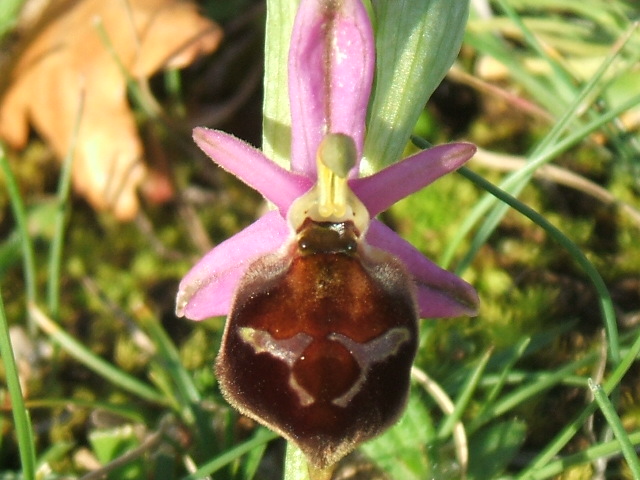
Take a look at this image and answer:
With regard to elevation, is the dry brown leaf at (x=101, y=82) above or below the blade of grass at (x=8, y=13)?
below

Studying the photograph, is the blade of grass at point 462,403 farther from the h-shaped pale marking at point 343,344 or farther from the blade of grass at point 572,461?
the h-shaped pale marking at point 343,344

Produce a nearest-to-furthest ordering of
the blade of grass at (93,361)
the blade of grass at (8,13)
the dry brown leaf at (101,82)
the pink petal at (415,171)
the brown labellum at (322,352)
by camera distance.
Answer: the brown labellum at (322,352), the pink petal at (415,171), the blade of grass at (93,361), the blade of grass at (8,13), the dry brown leaf at (101,82)

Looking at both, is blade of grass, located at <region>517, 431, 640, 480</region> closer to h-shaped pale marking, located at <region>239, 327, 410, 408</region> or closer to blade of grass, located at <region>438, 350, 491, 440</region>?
blade of grass, located at <region>438, 350, 491, 440</region>

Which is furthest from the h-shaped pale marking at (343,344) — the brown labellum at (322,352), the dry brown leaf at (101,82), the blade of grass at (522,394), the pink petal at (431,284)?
the dry brown leaf at (101,82)

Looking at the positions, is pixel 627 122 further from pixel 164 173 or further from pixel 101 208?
pixel 101 208

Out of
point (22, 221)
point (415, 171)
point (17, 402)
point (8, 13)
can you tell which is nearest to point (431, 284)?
point (415, 171)

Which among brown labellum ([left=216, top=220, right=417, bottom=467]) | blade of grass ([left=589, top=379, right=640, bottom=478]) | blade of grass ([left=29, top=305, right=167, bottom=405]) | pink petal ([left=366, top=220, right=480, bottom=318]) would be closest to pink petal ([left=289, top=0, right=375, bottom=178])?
pink petal ([left=366, top=220, right=480, bottom=318])
